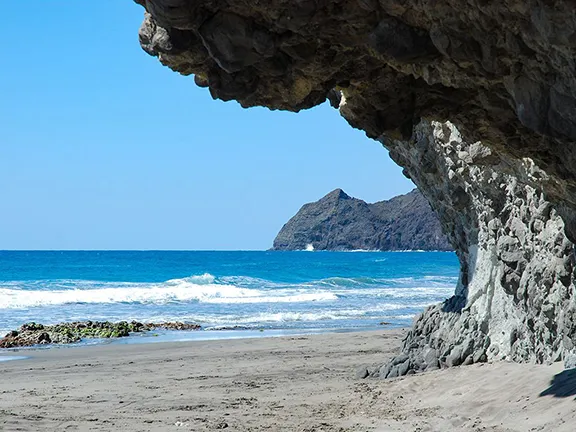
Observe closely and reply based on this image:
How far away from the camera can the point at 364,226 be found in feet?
585

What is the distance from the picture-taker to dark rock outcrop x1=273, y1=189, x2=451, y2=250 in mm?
170875

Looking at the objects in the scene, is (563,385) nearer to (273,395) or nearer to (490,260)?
(490,260)

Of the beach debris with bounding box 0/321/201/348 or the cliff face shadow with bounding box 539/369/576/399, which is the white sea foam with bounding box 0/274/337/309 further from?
the cliff face shadow with bounding box 539/369/576/399

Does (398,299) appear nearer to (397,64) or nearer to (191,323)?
(191,323)

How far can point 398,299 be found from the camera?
132 feet

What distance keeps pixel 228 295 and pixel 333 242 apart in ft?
444

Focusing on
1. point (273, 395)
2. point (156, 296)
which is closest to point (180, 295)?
point (156, 296)

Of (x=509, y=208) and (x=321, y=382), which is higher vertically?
(x=509, y=208)

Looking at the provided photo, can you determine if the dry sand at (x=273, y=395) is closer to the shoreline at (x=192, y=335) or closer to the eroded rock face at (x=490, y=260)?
the eroded rock face at (x=490, y=260)

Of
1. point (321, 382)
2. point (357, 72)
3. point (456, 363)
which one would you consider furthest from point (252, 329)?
point (357, 72)

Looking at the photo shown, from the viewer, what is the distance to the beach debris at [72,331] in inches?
849

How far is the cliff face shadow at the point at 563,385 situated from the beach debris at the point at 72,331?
15.0 meters

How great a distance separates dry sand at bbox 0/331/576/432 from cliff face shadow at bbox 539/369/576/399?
2 centimetres

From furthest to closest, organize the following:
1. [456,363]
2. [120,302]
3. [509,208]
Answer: [120,302] → [456,363] → [509,208]
